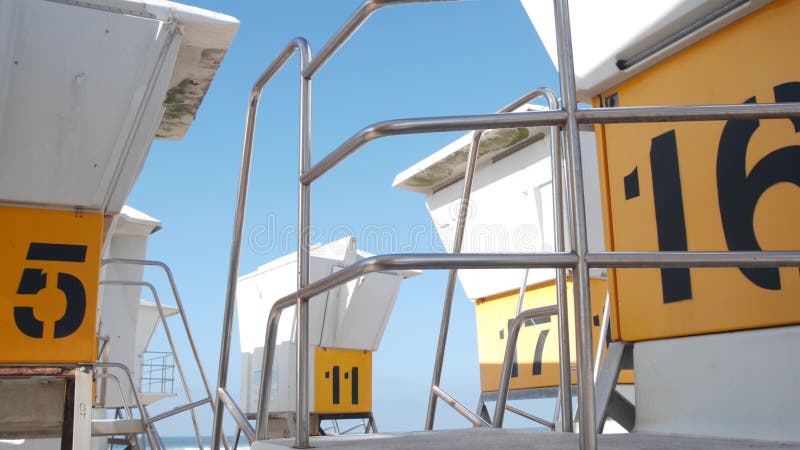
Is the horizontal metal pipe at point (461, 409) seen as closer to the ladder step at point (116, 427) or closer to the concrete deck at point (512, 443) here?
the concrete deck at point (512, 443)

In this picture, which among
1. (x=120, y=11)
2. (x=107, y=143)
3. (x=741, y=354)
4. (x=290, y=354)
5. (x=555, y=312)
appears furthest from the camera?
(x=290, y=354)

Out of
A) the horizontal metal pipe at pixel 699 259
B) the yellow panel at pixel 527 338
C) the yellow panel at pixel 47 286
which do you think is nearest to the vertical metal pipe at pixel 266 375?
the horizontal metal pipe at pixel 699 259

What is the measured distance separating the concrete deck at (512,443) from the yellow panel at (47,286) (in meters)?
1.87

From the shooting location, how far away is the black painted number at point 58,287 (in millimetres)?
3097

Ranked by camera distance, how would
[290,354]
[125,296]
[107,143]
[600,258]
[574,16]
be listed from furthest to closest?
[290,354] → [125,296] → [107,143] → [574,16] → [600,258]

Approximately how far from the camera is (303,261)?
4.99 ft

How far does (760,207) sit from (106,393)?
233 inches

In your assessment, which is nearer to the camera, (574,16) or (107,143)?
(574,16)

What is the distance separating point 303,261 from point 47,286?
210 cm

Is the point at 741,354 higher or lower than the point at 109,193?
lower

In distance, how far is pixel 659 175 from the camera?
2096 millimetres

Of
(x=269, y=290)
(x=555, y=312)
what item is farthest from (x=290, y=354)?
(x=555, y=312)

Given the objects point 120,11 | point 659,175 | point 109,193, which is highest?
point 120,11

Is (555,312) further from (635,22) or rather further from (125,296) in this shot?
(125,296)
